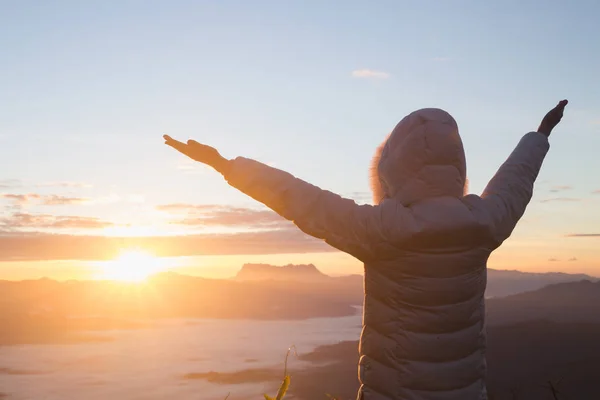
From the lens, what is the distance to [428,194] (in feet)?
9.82

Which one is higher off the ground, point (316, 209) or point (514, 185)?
point (514, 185)

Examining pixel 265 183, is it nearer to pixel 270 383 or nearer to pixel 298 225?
pixel 298 225

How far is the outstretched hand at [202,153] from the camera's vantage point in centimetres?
305

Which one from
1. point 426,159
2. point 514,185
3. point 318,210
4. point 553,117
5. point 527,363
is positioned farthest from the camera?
point 527,363

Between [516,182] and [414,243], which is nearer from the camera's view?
[414,243]

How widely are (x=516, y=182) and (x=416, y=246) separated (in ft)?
3.16

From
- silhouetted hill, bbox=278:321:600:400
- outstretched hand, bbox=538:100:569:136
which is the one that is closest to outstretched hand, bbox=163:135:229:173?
outstretched hand, bbox=538:100:569:136

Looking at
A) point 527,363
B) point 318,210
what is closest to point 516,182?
point 318,210

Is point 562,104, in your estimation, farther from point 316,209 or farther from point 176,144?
point 176,144

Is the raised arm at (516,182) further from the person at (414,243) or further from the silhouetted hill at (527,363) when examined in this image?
the silhouetted hill at (527,363)

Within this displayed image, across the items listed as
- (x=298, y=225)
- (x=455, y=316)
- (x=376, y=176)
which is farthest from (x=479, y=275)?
(x=298, y=225)

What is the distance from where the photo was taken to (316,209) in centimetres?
285

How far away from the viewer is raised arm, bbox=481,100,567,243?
10.4ft

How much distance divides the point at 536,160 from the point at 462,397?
5.32 feet
